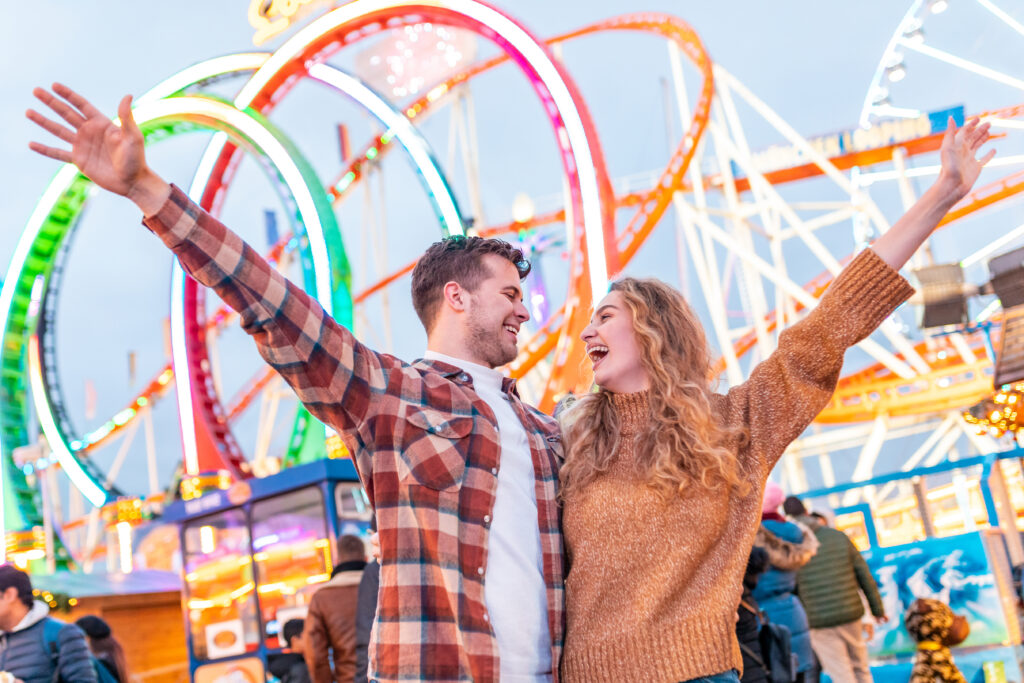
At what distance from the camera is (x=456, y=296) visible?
2137 millimetres

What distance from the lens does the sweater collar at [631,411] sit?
2.04 metres

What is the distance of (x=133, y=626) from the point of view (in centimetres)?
1153

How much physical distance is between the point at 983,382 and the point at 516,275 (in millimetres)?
16203

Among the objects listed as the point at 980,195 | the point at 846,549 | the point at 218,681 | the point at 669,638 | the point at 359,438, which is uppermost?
the point at 980,195

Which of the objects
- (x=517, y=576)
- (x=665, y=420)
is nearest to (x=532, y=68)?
(x=665, y=420)

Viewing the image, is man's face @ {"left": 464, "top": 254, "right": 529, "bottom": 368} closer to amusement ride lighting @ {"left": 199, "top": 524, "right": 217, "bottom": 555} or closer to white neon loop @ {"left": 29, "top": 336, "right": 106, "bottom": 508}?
amusement ride lighting @ {"left": 199, "top": 524, "right": 217, "bottom": 555}

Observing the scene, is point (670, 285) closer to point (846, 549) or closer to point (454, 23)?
point (846, 549)

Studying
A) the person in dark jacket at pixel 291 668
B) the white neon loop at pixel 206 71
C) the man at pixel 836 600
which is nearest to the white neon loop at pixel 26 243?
the white neon loop at pixel 206 71

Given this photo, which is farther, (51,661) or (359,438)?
(51,661)

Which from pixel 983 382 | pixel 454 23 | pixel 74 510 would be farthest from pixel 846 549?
pixel 74 510

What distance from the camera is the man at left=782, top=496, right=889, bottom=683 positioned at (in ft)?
18.5

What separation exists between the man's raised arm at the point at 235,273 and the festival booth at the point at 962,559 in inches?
221

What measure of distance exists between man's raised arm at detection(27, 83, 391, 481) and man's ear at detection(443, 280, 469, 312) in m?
0.30

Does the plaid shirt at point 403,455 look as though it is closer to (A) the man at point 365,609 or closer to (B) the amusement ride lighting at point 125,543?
(A) the man at point 365,609
